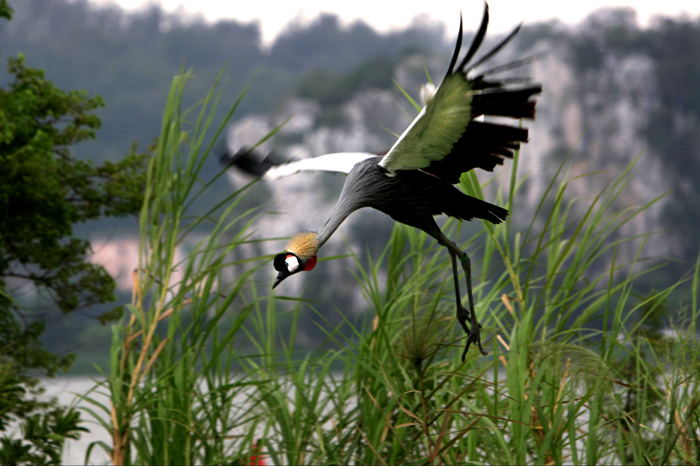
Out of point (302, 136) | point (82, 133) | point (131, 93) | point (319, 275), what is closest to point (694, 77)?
point (302, 136)

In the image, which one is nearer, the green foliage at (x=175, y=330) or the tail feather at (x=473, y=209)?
the tail feather at (x=473, y=209)

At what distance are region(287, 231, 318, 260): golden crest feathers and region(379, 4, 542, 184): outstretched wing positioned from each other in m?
0.19

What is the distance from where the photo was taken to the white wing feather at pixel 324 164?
1.15 m

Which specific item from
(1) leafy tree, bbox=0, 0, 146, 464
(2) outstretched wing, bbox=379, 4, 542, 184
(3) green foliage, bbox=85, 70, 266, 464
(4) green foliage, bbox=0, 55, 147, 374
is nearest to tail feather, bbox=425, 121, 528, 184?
(2) outstretched wing, bbox=379, 4, 542, 184

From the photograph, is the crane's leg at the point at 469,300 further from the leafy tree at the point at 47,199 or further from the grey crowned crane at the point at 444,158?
the leafy tree at the point at 47,199

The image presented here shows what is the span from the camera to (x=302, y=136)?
Answer: 33.5 metres

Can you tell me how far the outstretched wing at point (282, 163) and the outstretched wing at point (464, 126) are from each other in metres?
0.20

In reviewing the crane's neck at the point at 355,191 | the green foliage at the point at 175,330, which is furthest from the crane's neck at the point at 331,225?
the green foliage at the point at 175,330

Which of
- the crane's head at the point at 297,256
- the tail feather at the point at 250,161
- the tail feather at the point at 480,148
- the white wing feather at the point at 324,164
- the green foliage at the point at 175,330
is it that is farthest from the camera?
the green foliage at the point at 175,330

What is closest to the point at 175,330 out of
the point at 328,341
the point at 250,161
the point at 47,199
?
the point at 328,341

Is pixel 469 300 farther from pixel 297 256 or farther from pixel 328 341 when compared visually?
pixel 328 341

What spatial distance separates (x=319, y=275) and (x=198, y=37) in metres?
37.3

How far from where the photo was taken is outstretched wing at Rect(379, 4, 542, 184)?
2.85 feet

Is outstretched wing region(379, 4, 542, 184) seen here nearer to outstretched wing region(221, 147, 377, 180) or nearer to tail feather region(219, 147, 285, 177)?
outstretched wing region(221, 147, 377, 180)
